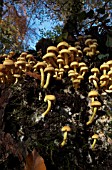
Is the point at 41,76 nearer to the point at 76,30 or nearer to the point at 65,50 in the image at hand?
the point at 65,50

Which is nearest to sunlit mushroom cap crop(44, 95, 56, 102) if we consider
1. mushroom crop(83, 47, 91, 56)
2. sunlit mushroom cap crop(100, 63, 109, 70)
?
sunlit mushroom cap crop(100, 63, 109, 70)

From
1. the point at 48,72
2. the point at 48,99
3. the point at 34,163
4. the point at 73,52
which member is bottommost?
the point at 34,163

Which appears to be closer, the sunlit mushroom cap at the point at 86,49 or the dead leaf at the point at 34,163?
the dead leaf at the point at 34,163

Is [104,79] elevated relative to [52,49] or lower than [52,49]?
lower

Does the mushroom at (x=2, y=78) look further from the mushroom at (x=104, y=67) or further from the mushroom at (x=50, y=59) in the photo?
the mushroom at (x=104, y=67)

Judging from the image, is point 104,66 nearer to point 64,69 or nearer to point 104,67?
point 104,67

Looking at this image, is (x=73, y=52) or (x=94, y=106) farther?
(x=73, y=52)

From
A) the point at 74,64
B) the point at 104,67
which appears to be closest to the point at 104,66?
the point at 104,67

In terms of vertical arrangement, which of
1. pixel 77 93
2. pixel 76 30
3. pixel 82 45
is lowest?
pixel 77 93

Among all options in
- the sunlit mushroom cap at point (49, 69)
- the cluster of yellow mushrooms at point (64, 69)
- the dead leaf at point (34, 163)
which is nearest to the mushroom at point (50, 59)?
the cluster of yellow mushrooms at point (64, 69)

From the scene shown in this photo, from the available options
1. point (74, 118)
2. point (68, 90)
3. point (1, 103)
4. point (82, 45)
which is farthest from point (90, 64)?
point (1, 103)

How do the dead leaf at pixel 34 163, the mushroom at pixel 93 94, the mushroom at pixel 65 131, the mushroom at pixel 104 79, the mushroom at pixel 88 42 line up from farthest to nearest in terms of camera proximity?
1. the mushroom at pixel 88 42
2. the mushroom at pixel 104 79
3. the mushroom at pixel 93 94
4. the mushroom at pixel 65 131
5. the dead leaf at pixel 34 163
